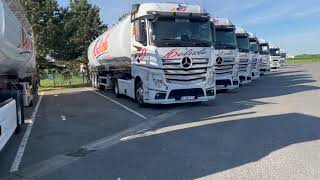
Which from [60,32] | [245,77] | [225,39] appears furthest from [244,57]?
[60,32]

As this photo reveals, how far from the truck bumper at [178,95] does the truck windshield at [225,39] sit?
5514 mm

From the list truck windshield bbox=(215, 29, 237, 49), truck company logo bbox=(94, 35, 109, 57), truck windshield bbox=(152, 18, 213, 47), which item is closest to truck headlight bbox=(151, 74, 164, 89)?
truck windshield bbox=(152, 18, 213, 47)

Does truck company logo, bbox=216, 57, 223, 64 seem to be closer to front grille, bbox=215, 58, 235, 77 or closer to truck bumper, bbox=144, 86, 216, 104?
front grille, bbox=215, 58, 235, 77

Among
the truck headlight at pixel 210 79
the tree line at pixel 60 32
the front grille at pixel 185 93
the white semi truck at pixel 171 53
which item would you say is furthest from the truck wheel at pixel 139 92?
the tree line at pixel 60 32

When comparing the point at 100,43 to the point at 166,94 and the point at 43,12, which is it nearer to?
the point at 166,94

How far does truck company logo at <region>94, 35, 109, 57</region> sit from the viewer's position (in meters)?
23.3

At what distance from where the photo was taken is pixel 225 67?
20812 mm

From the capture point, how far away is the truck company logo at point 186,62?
15.6 m

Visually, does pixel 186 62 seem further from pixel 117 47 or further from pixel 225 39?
pixel 225 39

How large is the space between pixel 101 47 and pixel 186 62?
1032cm

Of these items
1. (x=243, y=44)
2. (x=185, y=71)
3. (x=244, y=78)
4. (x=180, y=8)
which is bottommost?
(x=244, y=78)

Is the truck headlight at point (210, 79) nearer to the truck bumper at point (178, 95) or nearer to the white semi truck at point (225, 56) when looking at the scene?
the truck bumper at point (178, 95)

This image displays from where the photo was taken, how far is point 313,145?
8.70 metres

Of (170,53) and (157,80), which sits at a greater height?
(170,53)
